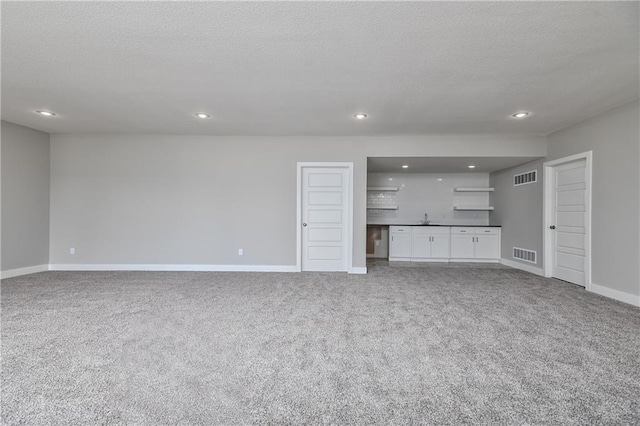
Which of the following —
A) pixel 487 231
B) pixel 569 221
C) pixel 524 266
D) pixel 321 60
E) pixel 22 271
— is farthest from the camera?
pixel 487 231

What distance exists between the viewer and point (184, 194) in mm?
5461

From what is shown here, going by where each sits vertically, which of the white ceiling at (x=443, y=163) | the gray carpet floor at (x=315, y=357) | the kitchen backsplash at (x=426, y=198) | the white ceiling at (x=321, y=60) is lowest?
the gray carpet floor at (x=315, y=357)

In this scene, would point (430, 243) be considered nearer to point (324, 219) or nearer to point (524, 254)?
point (524, 254)

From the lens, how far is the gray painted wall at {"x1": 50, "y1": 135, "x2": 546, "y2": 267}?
17.8ft

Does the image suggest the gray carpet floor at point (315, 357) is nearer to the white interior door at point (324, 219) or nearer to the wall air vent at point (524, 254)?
the white interior door at point (324, 219)

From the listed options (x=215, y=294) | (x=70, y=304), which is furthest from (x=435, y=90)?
(x=70, y=304)

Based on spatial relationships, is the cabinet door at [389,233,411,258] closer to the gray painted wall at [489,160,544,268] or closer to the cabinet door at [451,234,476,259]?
the cabinet door at [451,234,476,259]

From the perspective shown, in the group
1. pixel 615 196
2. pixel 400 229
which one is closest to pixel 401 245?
pixel 400 229

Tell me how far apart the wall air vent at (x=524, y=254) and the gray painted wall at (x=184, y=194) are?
263 cm

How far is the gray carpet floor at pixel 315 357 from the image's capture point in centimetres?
162

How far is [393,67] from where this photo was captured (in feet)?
9.06

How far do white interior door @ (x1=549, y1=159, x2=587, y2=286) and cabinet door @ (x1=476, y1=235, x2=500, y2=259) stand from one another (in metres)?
1.68

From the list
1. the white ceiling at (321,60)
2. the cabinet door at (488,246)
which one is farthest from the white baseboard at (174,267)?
the cabinet door at (488,246)

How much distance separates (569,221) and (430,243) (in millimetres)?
2683
